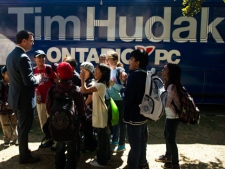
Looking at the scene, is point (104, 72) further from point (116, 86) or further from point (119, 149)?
point (119, 149)

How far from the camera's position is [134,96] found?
134 inches

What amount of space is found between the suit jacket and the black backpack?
2.41ft

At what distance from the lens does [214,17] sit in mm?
7238

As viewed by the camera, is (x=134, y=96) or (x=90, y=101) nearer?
(x=134, y=96)

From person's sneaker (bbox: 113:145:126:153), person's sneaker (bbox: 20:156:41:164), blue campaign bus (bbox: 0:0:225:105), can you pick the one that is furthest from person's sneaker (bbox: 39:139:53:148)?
blue campaign bus (bbox: 0:0:225:105)

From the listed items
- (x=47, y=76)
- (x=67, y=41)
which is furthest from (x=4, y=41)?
(x=47, y=76)

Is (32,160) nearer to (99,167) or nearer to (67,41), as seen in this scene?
(99,167)

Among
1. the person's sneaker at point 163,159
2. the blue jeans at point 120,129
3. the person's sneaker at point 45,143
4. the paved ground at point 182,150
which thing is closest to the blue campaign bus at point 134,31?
the paved ground at point 182,150

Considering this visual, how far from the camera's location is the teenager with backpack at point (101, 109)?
3.93 m

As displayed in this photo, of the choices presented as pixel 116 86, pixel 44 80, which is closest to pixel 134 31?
pixel 116 86

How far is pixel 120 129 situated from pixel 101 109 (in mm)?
873

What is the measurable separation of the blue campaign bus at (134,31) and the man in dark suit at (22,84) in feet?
11.2

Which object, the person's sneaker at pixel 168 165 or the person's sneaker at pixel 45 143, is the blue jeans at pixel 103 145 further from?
the person's sneaker at pixel 45 143

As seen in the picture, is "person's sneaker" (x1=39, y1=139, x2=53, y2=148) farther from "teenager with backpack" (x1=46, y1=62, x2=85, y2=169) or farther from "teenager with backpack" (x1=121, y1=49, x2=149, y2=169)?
"teenager with backpack" (x1=121, y1=49, x2=149, y2=169)
